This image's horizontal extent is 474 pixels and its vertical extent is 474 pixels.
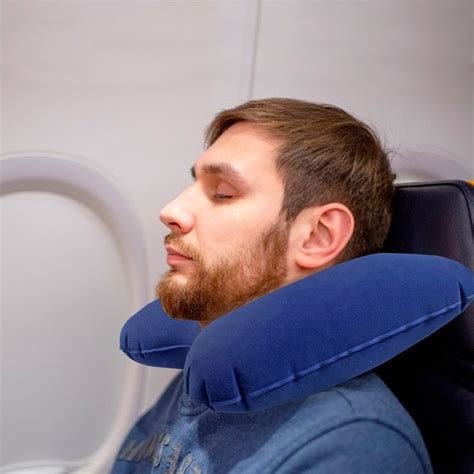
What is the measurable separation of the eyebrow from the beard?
113 millimetres

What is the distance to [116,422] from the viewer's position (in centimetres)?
148

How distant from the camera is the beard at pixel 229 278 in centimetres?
96

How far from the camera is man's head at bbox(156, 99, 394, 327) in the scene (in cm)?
96

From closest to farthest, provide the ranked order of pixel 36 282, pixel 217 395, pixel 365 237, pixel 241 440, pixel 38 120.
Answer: pixel 217 395, pixel 241 440, pixel 365 237, pixel 38 120, pixel 36 282

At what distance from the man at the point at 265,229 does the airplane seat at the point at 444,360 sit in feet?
0.30

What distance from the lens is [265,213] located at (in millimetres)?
958

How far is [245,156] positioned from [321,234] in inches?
9.0

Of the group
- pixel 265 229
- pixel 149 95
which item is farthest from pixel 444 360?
pixel 149 95

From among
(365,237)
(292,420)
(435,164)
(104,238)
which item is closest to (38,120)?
(104,238)

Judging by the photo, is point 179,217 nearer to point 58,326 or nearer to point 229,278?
point 229,278

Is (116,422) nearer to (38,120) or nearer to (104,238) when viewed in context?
(104,238)

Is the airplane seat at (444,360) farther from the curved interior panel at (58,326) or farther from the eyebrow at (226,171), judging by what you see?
the curved interior panel at (58,326)

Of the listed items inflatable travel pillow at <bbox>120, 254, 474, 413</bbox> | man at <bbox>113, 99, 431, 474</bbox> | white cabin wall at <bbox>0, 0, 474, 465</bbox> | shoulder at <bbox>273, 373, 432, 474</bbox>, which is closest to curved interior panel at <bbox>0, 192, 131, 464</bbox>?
white cabin wall at <bbox>0, 0, 474, 465</bbox>

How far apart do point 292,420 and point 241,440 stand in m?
0.10
